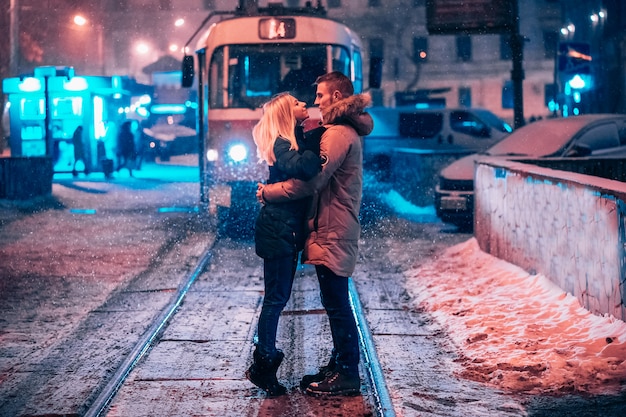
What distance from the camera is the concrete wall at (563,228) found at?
20.5 feet

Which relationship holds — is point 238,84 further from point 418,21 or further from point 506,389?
point 418,21

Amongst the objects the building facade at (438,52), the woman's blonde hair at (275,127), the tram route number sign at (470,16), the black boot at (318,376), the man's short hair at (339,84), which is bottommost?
the black boot at (318,376)

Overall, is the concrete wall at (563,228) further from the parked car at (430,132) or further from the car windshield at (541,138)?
the parked car at (430,132)

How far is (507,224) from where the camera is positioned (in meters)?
9.54

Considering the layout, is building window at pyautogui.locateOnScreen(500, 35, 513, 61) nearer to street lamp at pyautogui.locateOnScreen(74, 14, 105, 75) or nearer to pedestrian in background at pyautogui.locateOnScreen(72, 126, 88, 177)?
street lamp at pyautogui.locateOnScreen(74, 14, 105, 75)

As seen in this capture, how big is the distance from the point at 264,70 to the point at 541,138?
4.50m

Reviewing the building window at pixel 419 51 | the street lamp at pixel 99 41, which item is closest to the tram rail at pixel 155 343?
the building window at pixel 419 51

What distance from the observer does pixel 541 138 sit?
1368 cm

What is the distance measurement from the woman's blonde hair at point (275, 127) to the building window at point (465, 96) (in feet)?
185

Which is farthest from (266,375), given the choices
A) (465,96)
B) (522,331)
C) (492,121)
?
(465,96)

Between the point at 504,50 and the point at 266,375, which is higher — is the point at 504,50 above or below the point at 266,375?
Result: above

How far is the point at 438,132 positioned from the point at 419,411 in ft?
57.6

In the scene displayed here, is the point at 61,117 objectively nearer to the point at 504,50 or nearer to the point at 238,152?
the point at 238,152

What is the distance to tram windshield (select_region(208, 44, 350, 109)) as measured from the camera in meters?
13.3
